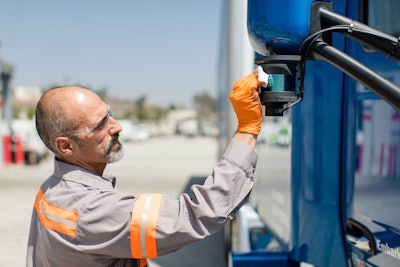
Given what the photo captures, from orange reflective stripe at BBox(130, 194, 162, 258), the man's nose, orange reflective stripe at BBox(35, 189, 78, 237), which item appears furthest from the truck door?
orange reflective stripe at BBox(35, 189, 78, 237)

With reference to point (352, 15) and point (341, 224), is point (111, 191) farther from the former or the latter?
point (352, 15)

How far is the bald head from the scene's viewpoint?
152 cm

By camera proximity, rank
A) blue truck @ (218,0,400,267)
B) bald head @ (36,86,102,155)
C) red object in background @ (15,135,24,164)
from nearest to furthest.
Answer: blue truck @ (218,0,400,267), bald head @ (36,86,102,155), red object in background @ (15,135,24,164)

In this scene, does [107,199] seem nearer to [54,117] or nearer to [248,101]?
[54,117]

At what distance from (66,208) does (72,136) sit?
0.23 m

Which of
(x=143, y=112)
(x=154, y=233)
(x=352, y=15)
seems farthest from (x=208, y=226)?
(x=143, y=112)

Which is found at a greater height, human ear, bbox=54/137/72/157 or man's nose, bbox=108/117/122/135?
man's nose, bbox=108/117/122/135

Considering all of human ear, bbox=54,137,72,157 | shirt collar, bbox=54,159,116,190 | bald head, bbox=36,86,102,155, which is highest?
bald head, bbox=36,86,102,155

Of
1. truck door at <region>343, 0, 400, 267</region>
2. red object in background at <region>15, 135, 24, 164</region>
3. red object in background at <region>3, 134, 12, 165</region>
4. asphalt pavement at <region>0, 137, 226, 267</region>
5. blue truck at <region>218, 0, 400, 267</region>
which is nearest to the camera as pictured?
blue truck at <region>218, 0, 400, 267</region>

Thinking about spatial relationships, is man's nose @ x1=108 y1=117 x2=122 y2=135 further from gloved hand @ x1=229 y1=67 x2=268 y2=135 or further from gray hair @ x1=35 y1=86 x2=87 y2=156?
gloved hand @ x1=229 y1=67 x2=268 y2=135

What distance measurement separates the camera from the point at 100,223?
1389 mm

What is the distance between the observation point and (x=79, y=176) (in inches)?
60.7

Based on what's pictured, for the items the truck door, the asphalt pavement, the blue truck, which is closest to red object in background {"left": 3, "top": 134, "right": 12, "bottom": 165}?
the asphalt pavement

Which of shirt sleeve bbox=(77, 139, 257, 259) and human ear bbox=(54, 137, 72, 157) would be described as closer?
shirt sleeve bbox=(77, 139, 257, 259)
